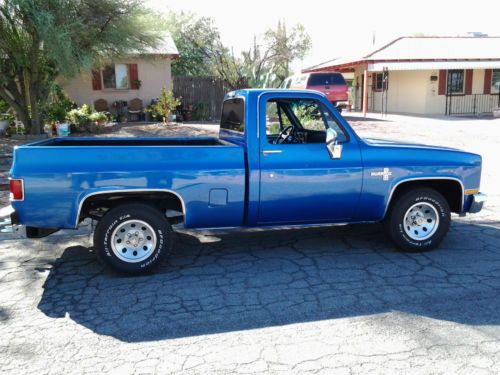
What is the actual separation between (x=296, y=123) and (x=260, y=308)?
2.73 metres

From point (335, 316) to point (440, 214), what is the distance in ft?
7.23

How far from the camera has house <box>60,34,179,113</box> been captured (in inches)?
833

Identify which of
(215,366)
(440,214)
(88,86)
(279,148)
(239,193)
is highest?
(88,86)

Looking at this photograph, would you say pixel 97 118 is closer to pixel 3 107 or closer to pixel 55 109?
pixel 55 109

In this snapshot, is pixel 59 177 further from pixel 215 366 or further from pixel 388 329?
pixel 388 329

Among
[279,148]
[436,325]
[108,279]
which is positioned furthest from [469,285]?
[108,279]

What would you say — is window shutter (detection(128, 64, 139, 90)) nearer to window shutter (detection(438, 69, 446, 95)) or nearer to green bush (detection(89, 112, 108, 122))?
green bush (detection(89, 112, 108, 122))

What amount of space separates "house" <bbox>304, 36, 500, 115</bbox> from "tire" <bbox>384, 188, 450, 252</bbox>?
1998 centimetres

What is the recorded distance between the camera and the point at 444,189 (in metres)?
6.00

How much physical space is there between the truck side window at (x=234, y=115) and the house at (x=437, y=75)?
64.7ft

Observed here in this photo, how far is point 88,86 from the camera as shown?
21.2 meters

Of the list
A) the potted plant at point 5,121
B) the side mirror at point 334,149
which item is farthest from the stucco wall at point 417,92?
the side mirror at point 334,149

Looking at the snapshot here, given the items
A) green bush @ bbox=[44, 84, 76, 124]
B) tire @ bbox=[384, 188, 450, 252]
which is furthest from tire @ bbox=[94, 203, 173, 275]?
green bush @ bbox=[44, 84, 76, 124]

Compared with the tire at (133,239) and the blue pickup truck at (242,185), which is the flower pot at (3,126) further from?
the tire at (133,239)
